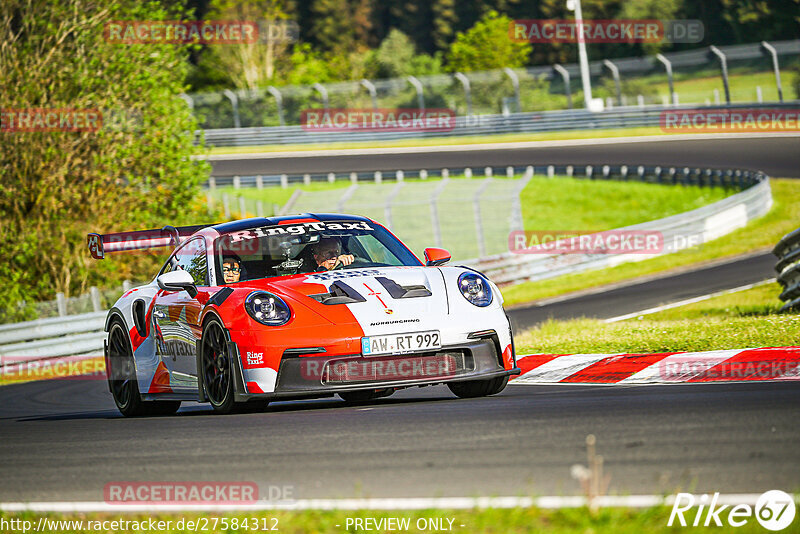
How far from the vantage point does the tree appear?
80.1 m

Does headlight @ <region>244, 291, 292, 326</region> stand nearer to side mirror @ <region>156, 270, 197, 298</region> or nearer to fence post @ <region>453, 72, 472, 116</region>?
side mirror @ <region>156, 270, 197, 298</region>

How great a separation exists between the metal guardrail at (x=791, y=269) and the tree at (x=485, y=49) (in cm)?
6840

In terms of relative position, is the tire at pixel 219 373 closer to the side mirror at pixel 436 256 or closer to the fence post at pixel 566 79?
the side mirror at pixel 436 256

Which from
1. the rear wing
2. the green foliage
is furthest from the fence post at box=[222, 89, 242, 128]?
the rear wing

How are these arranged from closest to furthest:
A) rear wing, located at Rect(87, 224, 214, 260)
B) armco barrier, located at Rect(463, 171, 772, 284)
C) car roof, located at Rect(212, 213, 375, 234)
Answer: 1. car roof, located at Rect(212, 213, 375, 234)
2. rear wing, located at Rect(87, 224, 214, 260)
3. armco barrier, located at Rect(463, 171, 772, 284)

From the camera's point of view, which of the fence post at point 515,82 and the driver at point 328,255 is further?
the fence post at point 515,82

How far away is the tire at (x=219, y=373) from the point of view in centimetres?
792

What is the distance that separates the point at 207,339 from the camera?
27.1 ft

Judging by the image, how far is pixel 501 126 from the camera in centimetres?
4866

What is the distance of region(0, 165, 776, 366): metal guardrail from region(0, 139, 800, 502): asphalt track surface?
21.8 ft

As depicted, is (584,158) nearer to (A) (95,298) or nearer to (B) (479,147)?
(B) (479,147)

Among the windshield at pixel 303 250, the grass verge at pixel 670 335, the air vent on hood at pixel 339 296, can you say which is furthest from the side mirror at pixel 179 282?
the grass verge at pixel 670 335

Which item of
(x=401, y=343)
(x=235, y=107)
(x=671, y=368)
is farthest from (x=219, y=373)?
(x=235, y=107)

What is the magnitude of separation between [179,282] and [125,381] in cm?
170
